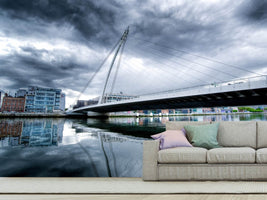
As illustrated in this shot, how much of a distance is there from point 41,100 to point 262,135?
2702 inches

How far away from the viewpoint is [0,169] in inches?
121

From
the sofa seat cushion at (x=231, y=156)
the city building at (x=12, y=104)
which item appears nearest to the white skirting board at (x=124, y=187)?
the sofa seat cushion at (x=231, y=156)

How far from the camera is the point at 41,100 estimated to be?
60062mm

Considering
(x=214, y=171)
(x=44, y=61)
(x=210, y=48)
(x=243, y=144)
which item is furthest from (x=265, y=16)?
(x=44, y=61)

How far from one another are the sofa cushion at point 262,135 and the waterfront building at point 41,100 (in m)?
63.8

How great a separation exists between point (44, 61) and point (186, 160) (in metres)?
52.9

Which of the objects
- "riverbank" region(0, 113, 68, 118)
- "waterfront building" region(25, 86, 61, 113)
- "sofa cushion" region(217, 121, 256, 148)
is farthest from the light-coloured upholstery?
"waterfront building" region(25, 86, 61, 113)

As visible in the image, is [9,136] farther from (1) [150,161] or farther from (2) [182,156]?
(2) [182,156]

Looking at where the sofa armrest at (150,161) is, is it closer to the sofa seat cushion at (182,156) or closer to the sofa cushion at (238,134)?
the sofa seat cushion at (182,156)

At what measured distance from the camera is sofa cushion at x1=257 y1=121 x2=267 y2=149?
2252 millimetres

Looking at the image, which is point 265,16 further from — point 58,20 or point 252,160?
point 58,20

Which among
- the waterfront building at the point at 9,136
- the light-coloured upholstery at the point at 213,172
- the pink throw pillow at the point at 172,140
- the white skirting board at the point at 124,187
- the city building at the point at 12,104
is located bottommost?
the waterfront building at the point at 9,136

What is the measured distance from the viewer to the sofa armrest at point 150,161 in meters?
1.84

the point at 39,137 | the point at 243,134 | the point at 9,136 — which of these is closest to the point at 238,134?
the point at 243,134
